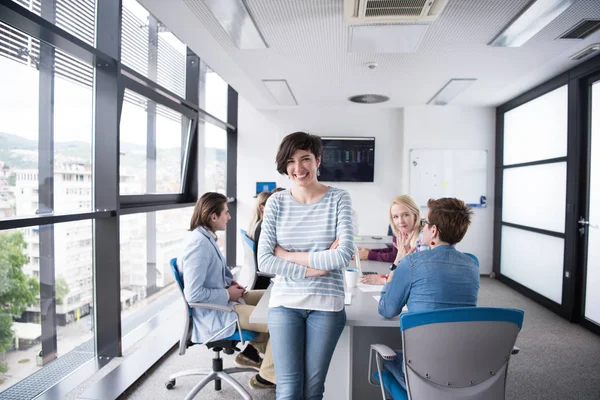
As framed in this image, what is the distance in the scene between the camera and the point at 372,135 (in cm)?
606

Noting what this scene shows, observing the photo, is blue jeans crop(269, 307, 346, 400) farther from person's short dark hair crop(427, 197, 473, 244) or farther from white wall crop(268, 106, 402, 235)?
white wall crop(268, 106, 402, 235)

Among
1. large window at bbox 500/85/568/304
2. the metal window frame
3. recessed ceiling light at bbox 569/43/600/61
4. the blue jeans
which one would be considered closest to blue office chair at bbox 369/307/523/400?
the blue jeans

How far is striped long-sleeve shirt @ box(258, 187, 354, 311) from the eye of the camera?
150 cm

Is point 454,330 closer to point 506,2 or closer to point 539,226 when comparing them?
point 506,2

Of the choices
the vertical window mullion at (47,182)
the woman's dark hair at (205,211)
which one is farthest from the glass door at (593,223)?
the vertical window mullion at (47,182)

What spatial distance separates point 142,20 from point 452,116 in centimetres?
449

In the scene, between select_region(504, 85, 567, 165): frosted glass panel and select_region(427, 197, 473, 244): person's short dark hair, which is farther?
select_region(504, 85, 567, 165): frosted glass panel

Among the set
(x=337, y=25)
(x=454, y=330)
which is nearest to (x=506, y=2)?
(x=337, y=25)

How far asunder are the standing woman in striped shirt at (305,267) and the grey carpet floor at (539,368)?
113 centimetres

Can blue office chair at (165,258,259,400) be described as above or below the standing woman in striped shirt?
below

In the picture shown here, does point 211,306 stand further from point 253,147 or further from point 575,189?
point 253,147

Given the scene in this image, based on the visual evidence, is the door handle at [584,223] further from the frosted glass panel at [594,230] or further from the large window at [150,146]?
the large window at [150,146]

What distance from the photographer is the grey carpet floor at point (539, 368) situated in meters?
2.51

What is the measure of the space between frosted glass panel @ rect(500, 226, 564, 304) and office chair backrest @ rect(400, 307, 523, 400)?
344cm
